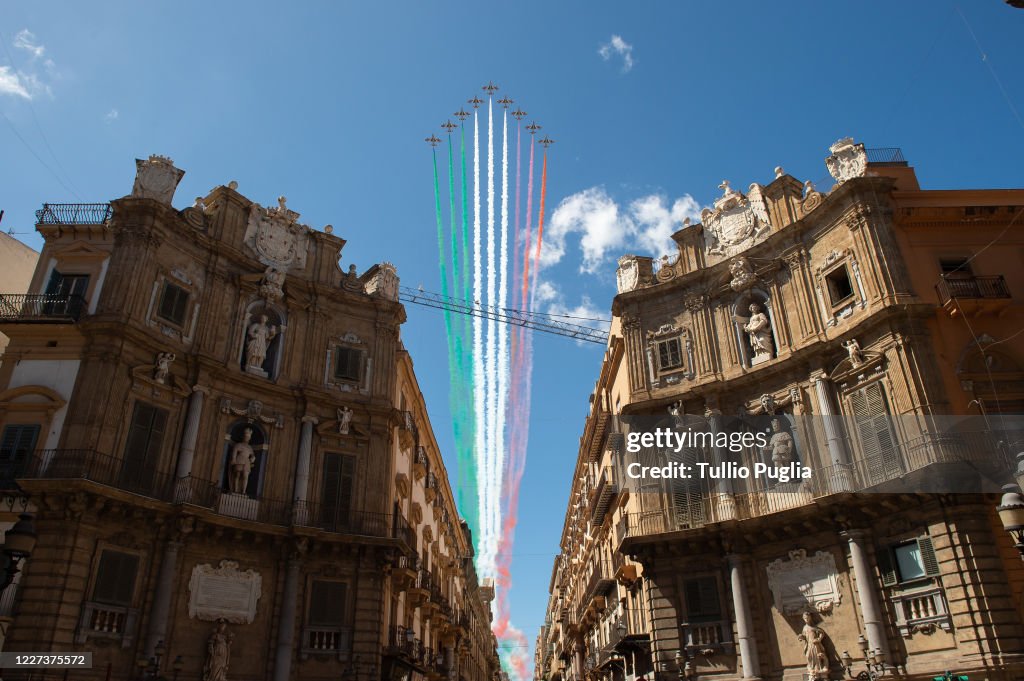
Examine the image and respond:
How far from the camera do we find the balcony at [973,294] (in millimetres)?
21234

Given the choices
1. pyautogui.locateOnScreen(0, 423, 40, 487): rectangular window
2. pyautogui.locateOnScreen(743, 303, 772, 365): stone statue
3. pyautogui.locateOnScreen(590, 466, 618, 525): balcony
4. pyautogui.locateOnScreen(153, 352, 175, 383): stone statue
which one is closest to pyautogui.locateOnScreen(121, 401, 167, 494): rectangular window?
pyautogui.locateOnScreen(153, 352, 175, 383): stone statue

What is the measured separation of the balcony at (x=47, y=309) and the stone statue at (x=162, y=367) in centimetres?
270

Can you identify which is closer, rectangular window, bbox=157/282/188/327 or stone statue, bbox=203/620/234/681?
stone statue, bbox=203/620/234/681

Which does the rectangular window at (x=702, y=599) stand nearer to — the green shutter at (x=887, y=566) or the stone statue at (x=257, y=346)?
the green shutter at (x=887, y=566)

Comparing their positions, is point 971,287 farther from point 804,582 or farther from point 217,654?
point 217,654

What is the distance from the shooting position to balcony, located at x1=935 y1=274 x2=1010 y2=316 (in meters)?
21.2

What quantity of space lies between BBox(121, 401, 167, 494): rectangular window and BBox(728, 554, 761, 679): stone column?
61.6 feet

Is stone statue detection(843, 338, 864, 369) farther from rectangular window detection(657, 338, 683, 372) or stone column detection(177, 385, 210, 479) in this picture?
stone column detection(177, 385, 210, 479)

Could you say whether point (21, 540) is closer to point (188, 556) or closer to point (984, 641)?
point (188, 556)

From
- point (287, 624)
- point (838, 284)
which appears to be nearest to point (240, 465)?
point (287, 624)

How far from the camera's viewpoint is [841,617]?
20.9 m

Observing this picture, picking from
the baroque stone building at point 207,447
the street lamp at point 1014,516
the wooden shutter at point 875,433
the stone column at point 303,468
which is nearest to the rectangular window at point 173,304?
the baroque stone building at point 207,447

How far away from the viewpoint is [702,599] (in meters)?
23.8

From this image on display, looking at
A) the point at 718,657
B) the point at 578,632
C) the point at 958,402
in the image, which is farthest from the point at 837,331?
the point at 578,632
